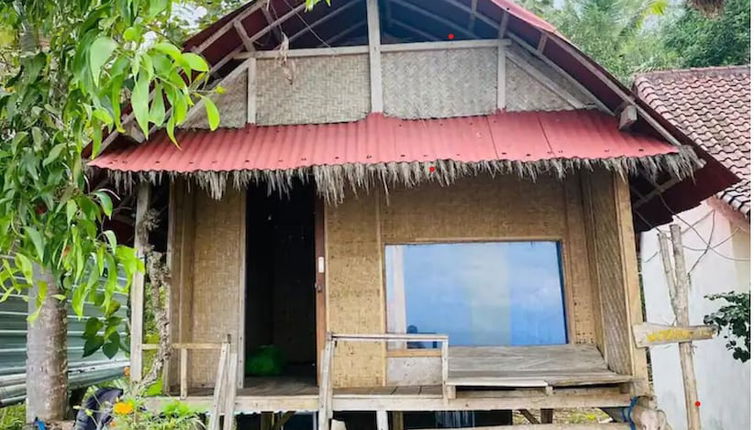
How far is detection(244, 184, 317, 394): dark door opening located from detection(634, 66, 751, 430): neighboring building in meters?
5.11

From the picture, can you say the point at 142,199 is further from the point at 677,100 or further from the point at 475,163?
the point at 677,100

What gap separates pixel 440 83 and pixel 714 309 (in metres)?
5.07

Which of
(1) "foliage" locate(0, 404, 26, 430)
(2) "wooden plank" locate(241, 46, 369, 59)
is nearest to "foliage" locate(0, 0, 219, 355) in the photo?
(2) "wooden plank" locate(241, 46, 369, 59)

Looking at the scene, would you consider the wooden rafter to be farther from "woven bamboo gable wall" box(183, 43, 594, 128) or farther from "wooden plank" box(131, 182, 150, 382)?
"wooden plank" box(131, 182, 150, 382)

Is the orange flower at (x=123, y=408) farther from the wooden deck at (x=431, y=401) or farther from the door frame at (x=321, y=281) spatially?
the door frame at (x=321, y=281)

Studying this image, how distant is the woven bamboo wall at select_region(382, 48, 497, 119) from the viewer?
5.39 meters

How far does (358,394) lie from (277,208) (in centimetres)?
399

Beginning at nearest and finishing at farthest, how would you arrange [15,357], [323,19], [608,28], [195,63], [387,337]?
[195,63] < [387,337] < [323,19] < [15,357] < [608,28]

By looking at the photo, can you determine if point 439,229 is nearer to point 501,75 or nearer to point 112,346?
point 501,75

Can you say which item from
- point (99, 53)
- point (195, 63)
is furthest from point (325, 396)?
point (99, 53)

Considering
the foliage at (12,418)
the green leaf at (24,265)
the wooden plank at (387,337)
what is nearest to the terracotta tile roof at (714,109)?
the wooden plank at (387,337)

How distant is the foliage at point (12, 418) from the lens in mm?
7406

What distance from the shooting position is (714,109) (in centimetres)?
809

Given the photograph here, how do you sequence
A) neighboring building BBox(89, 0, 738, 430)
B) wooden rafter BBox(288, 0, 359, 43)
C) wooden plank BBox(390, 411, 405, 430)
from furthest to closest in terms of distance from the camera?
wooden plank BBox(390, 411, 405, 430)
wooden rafter BBox(288, 0, 359, 43)
neighboring building BBox(89, 0, 738, 430)
